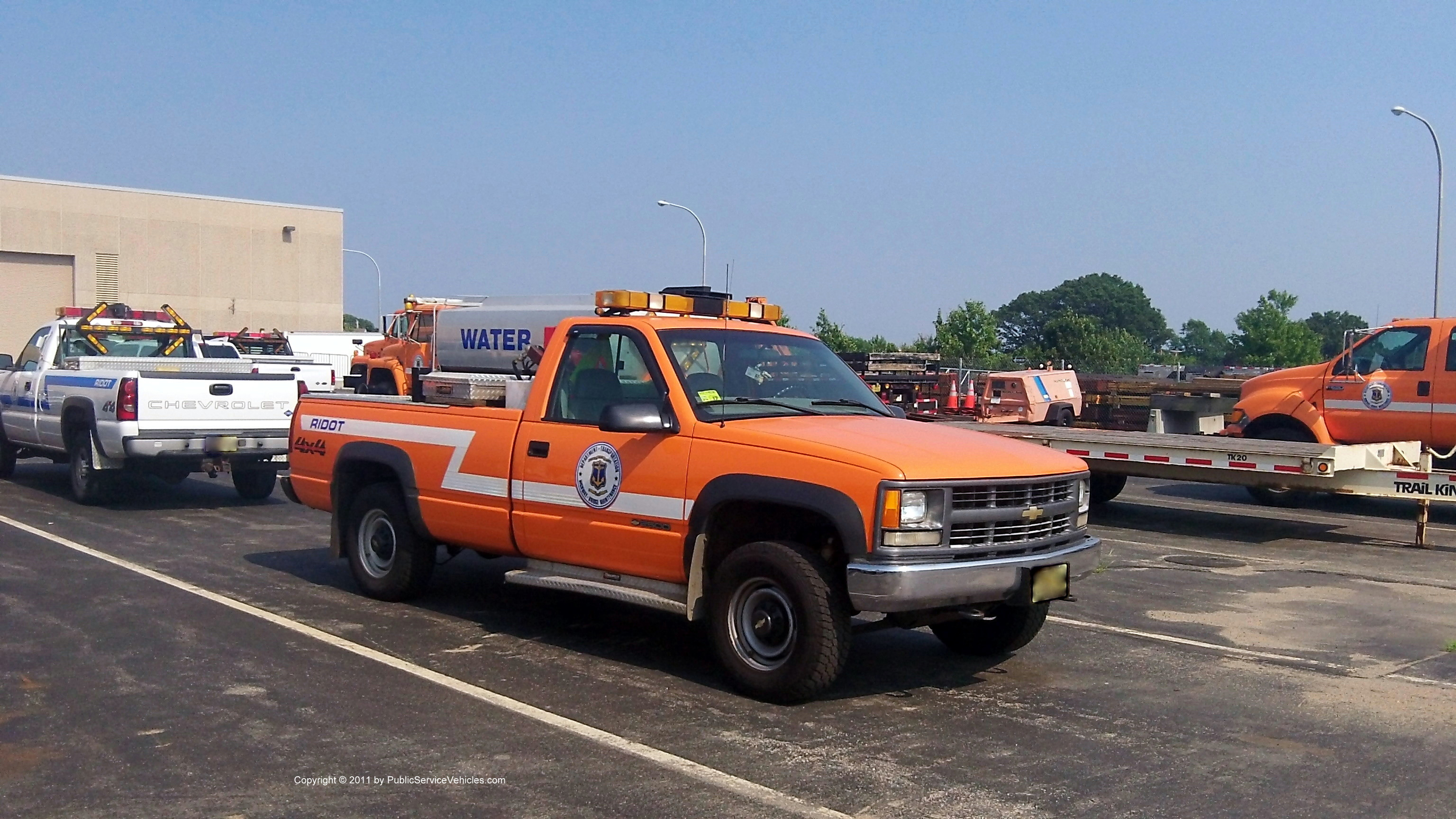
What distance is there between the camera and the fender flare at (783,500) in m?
5.95

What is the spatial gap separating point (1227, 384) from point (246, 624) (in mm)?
16539

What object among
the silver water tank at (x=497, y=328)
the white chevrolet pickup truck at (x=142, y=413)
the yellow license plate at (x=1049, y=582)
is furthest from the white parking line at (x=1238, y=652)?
the silver water tank at (x=497, y=328)

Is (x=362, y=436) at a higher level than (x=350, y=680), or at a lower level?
higher

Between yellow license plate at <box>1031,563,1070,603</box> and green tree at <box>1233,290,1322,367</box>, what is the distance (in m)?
57.4

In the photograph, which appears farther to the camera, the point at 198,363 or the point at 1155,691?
the point at 198,363

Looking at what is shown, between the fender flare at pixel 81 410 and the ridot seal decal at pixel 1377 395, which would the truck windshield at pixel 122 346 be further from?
the ridot seal decal at pixel 1377 395

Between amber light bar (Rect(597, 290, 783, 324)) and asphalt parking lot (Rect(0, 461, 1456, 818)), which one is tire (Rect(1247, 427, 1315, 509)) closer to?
asphalt parking lot (Rect(0, 461, 1456, 818))

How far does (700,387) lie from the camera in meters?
7.02

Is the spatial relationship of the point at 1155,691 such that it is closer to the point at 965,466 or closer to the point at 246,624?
the point at 965,466

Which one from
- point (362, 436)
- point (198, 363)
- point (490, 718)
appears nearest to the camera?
point (490, 718)

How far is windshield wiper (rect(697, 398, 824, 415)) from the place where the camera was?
697 centimetres

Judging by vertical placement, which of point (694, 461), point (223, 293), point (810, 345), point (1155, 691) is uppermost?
point (223, 293)

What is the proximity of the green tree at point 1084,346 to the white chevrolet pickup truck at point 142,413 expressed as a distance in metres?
51.4

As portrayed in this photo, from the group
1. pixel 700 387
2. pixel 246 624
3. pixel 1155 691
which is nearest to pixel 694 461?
pixel 700 387
